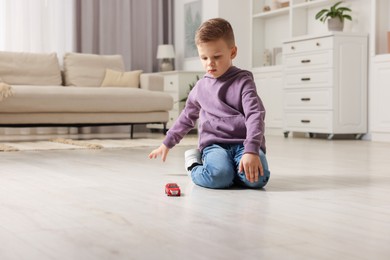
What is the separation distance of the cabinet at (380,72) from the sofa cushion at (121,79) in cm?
227

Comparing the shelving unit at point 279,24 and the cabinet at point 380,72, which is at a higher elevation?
the shelving unit at point 279,24

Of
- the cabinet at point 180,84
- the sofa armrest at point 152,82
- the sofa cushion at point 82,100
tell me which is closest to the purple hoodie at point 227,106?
the sofa cushion at point 82,100

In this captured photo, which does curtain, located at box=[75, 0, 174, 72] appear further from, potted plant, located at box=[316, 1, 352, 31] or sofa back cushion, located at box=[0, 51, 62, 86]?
potted plant, located at box=[316, 1, 352, 31]

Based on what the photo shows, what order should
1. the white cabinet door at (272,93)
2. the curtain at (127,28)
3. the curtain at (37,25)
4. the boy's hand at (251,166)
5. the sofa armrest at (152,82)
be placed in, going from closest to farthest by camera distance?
1. the boy's hand at (251,166)
2. the sofa armrest at (152,82)
3. the white cabinet door at (272,93)
4. the curtain at (37,25)
5. the curtain at (127,28)

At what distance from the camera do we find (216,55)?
7.41ft

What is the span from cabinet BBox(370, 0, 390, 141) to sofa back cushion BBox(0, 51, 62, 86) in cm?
296

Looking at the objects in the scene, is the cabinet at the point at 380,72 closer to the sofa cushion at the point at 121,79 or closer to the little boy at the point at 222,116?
the sofa cushion at the point at 121,79

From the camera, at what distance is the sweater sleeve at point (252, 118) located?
6.81 ft

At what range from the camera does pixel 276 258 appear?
1184mm

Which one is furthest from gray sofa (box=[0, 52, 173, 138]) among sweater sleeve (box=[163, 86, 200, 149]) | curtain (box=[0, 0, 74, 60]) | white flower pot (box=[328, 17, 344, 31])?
sweater sleeve (box=[163, 86, 200, 149])

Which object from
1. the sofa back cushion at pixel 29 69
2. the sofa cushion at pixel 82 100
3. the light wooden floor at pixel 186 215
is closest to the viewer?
the light wooden floor at pixel 186 215

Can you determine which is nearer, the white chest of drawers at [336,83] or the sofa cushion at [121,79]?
the white chest of drawers at [336,83]

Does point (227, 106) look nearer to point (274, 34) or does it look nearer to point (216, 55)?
point (216, 55)

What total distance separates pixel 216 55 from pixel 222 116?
23 centimetres
